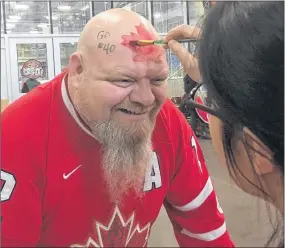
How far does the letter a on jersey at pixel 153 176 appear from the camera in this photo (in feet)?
2.50

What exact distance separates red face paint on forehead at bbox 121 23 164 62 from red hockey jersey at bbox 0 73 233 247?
0.37 ft

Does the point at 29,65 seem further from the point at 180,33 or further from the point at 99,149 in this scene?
the point at 180,33

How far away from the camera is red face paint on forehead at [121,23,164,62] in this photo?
639 millimetres

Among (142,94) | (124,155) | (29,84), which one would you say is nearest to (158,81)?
(142,94)

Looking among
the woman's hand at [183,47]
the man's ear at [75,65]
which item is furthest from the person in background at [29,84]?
the woman's hand at [183,47]

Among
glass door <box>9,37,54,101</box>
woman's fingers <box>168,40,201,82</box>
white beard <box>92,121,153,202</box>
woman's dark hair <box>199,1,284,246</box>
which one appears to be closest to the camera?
woman's dark hair <box>199,1,284,246</box>

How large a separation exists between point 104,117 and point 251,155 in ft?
0.99

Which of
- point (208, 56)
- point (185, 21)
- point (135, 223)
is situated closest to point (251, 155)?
point (208, 56)

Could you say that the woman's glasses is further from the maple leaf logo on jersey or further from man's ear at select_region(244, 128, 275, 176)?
the maple leaf logo on jersey

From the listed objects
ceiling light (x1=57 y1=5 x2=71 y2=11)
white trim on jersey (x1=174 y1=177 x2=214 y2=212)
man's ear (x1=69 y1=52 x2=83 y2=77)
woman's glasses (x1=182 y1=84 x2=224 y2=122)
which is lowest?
white trim on jersey (x1=174 y1=177 x2=214 y2=212)

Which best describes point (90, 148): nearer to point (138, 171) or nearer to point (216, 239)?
point (138, 171)

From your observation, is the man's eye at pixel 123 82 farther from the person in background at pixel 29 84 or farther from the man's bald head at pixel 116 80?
the person in background at pixel 29 84

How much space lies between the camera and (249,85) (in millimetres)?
392

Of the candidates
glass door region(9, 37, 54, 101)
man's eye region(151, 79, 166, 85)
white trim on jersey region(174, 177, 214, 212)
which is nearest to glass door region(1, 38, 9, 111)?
glass door region(9, 37, 54, 101)
